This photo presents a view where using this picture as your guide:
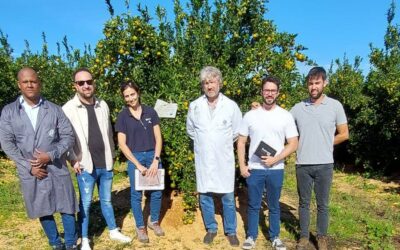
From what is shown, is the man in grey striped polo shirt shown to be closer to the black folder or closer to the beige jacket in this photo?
the black folder

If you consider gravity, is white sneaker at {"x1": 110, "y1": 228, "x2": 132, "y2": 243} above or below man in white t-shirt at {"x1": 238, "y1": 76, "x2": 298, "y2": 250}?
below

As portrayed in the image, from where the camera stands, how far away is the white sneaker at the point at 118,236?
460 centimetres

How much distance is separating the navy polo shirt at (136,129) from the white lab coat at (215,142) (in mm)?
542

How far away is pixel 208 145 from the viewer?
4.21 metres

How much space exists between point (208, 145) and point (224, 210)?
822 mm

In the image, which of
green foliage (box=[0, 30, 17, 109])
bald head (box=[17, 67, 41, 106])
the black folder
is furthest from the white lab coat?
green foliage (box=[0, 30, 17, 109])

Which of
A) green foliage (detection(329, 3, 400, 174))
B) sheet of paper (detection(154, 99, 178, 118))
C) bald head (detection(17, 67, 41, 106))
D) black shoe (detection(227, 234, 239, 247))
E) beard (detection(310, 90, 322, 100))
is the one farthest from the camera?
green foliage (detection(329, 3, 400, 174))

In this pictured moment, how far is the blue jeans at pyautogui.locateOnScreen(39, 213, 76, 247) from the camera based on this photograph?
154 inches

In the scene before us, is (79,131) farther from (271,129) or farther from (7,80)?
(7,80)

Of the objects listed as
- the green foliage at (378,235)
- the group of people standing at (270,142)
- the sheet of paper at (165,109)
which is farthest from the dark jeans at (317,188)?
the sheet of paper at (165,109)

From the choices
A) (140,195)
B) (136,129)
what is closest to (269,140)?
(136,129)

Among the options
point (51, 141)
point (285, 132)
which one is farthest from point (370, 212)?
point (51, 141)

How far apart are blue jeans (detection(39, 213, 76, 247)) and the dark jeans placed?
8.12 ft

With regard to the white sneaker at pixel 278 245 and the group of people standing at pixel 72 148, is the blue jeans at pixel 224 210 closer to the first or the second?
the white sneaker at pixel 278 245
